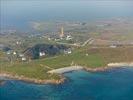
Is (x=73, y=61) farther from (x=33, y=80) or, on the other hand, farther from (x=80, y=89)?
(x=80, y=89)

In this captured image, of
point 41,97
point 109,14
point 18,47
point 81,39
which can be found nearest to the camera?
point 41,97

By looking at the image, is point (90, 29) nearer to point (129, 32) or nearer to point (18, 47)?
point (129, 32)

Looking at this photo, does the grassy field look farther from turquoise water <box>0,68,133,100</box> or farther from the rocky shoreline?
turquoise water <box>0,68,133,100</box>

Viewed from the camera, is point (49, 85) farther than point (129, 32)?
No

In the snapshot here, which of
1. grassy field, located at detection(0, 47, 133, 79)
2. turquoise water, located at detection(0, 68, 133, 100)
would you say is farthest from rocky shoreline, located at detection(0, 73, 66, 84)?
turquoise water, located at detection(0, 68, 133, 100)

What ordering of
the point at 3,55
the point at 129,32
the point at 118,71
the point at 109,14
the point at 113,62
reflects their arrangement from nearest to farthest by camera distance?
the point at 118,71 < the point at 113,62 < the point at 3,55 < the point at 129,32 < the point at 109,14

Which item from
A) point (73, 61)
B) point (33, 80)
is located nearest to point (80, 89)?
point (33, 80)

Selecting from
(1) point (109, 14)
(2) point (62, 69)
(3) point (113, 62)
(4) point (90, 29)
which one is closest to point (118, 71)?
(3) point (113, 62)
